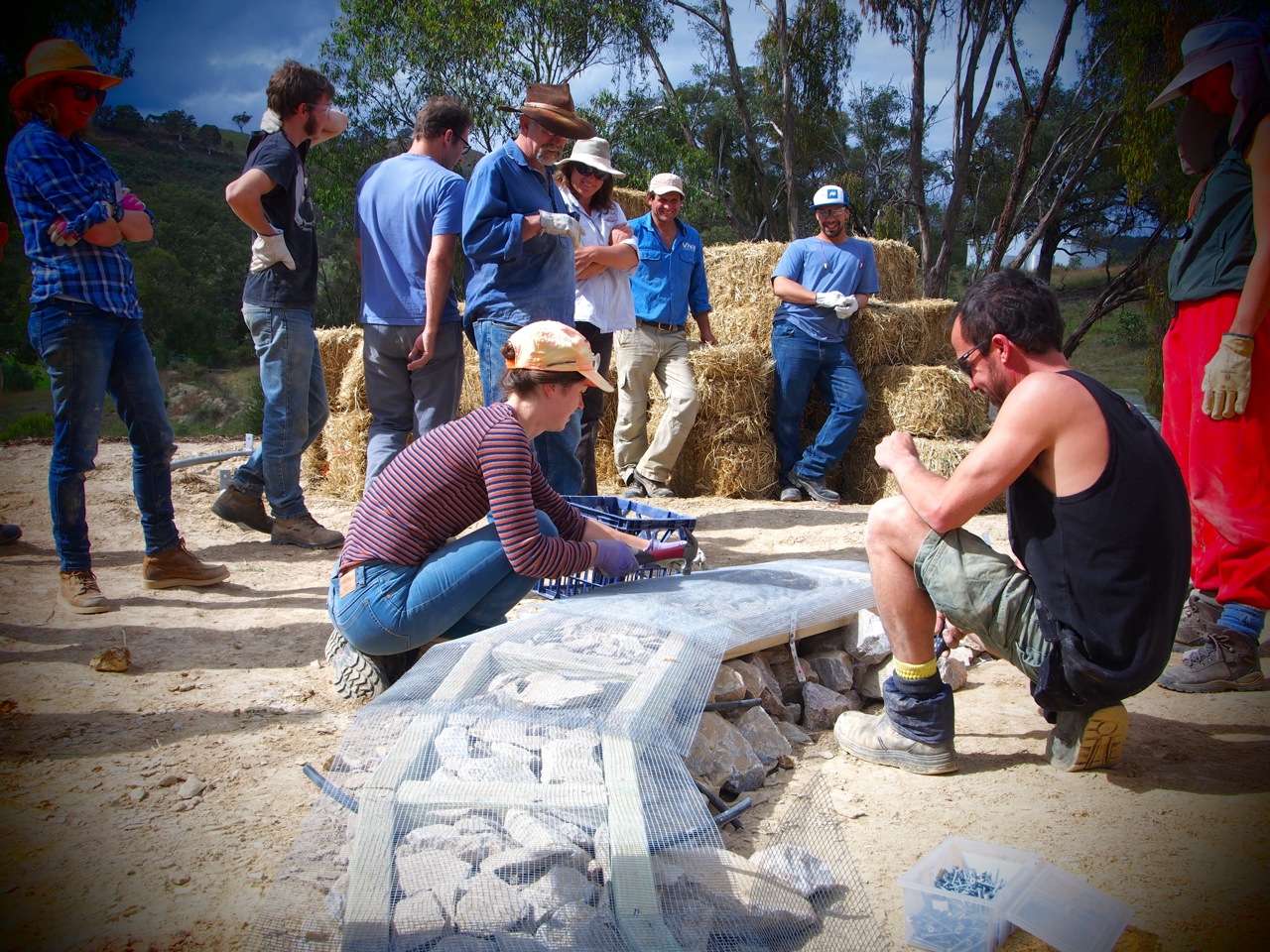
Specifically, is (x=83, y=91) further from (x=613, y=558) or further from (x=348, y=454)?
(x=348, y=454)

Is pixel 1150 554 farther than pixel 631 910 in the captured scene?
Yes

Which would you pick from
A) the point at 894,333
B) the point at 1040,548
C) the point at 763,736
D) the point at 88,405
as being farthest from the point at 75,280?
the point at 894,333

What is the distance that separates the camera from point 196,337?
14.1m

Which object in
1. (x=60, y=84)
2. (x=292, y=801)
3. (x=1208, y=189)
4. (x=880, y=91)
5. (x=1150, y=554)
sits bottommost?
(x=292, y=801)

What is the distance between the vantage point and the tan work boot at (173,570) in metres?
3.89

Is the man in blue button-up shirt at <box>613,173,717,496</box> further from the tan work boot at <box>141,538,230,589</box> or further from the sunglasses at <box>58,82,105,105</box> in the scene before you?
the sunglasses at <box>58,82,105,105</box>

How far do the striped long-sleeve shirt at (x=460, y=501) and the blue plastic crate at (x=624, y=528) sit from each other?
1.61ft

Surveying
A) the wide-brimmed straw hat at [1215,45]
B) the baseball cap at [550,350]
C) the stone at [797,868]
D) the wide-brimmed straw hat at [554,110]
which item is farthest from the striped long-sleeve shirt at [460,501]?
the wide-brimmed straw hat at [1215,45]

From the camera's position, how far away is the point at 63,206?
3314mm

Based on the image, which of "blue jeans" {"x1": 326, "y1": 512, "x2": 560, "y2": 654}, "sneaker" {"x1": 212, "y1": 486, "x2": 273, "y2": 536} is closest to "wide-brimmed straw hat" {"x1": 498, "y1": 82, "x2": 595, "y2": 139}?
"blue jeans" {"x1": 326, "y1": 512, "x2": 560, "y2": 654}

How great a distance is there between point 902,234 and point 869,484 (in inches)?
413

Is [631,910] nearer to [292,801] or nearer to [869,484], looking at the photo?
[292,801]

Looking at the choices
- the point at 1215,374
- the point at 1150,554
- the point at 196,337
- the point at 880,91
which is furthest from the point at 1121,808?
the point at 880,91

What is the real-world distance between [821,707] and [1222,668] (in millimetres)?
1376
